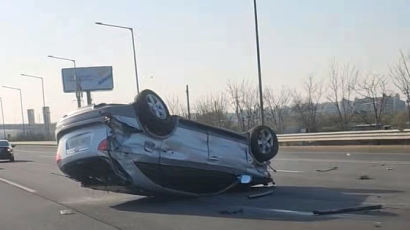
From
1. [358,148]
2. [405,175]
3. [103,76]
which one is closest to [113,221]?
[405,175]

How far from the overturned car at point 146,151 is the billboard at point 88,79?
73.9 meters

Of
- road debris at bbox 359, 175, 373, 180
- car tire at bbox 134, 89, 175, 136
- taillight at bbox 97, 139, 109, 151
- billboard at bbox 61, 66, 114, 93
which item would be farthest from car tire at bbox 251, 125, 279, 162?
billboard at bbox 61, 66, 114, 93

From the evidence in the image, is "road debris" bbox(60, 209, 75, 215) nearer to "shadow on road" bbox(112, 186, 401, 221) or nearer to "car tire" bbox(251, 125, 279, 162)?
"shadow on road" bbox(112, 186, 401, 221)

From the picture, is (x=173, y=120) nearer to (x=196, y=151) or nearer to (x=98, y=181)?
(x=196, y=151)

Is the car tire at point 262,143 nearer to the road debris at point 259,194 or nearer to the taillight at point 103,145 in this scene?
the road debris at point 259,194

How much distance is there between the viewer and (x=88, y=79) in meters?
86.1

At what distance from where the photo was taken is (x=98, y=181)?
12625 mm

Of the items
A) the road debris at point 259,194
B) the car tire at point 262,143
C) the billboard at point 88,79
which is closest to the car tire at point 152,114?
the road debris at point 259,194

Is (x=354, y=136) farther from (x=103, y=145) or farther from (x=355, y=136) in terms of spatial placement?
(x=103, y=145)

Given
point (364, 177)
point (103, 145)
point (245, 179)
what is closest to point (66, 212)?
point (103, 145)

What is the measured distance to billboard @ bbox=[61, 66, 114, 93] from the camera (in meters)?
85.8

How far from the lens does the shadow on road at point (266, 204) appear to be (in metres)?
10.7

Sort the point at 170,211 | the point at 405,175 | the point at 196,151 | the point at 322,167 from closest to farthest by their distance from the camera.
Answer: the point at 170,211 < the point at 196,151 < the point at 405,175 < the point at 322,167

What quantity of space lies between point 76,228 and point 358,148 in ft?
72.4
